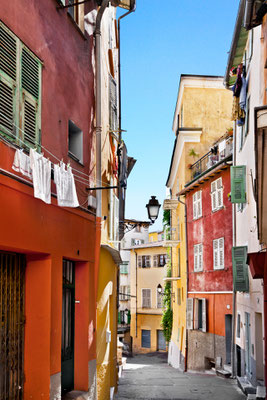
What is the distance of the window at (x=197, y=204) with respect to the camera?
1053 inches

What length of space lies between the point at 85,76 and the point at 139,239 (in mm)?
57829

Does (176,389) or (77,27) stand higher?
(77,27)

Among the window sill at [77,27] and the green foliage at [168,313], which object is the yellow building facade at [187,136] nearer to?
the green foliage at [168,313]

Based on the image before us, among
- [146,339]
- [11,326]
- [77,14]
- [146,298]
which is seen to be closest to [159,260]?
[146,298]

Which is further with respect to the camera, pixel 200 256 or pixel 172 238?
pixel 172 238

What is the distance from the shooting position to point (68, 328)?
10.7 m

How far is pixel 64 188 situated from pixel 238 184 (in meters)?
10.4

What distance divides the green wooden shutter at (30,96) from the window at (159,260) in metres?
41.2

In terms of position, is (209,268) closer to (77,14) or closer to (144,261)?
(77,14)

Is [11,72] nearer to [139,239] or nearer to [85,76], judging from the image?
[85,76]

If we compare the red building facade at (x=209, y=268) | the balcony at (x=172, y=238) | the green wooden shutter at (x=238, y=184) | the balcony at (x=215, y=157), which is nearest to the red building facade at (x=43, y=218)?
the green wooden shutter at (x=238, y=184)

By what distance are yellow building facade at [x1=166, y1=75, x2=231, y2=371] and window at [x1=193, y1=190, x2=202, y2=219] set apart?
88.9 inches

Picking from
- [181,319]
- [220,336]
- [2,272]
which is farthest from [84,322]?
[181,319]

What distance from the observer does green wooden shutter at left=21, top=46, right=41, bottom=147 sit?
803 cm
